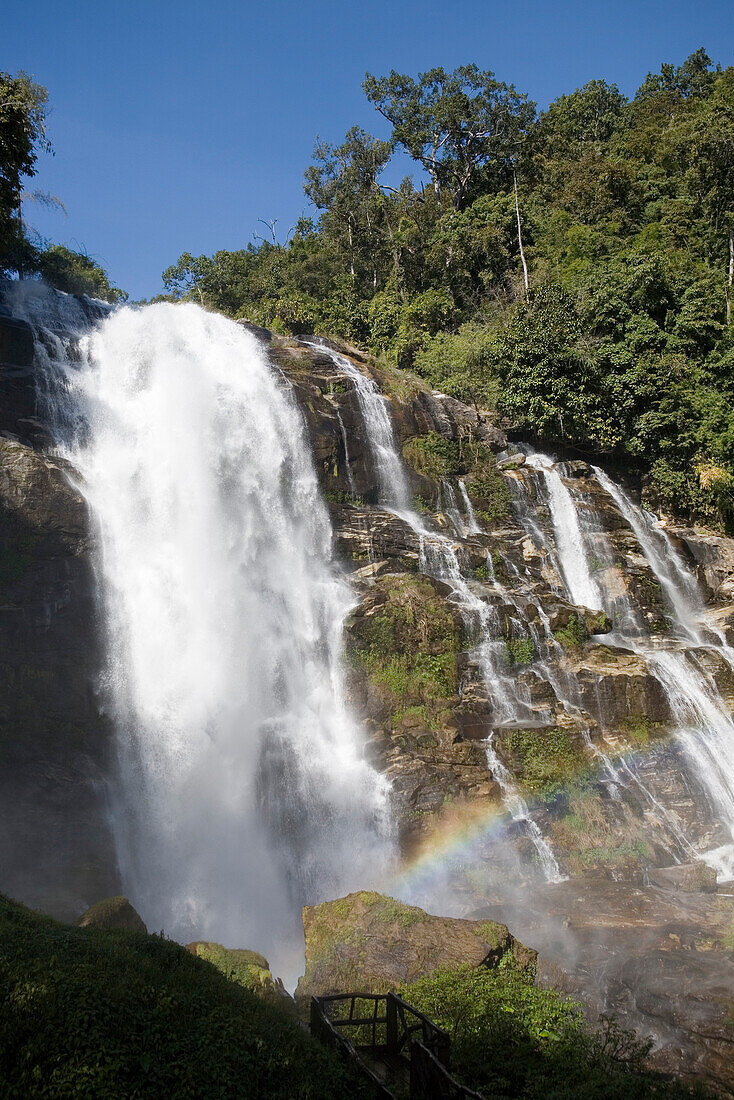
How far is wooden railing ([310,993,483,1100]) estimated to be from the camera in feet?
19.8

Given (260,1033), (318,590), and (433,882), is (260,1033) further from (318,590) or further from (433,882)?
(318,590)

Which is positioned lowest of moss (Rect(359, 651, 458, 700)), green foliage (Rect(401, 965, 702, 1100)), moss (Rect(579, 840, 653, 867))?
moss (Rect(579, 840, 653, 867))

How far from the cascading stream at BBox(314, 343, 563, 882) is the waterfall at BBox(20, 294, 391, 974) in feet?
10.3

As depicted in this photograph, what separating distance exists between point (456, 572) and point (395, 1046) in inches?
606

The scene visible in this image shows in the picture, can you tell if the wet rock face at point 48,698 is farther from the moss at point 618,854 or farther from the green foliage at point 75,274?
the green foliage at point 75,274

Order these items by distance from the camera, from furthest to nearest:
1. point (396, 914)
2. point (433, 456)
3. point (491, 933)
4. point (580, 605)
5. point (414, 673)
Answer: point (433, 456) → point (580, 605) → point (414, 673) → point (396, 914) → point (491, 933)

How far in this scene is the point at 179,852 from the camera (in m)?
15.2

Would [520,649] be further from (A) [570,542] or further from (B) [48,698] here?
(B) [48,698]

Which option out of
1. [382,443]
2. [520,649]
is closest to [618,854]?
[520,649]

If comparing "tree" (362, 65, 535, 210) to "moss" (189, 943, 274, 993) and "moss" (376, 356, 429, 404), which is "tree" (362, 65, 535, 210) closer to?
"moss" (376, 356, 429, 404)

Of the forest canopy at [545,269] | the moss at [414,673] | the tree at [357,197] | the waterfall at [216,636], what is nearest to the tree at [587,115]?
the forest canopy at [545,269]

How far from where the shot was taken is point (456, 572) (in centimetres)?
2198

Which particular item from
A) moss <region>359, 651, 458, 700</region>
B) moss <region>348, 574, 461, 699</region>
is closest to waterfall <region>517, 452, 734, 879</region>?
moss <region>359, 651, 458, 700</region>

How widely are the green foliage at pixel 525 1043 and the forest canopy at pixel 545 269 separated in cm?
2165
